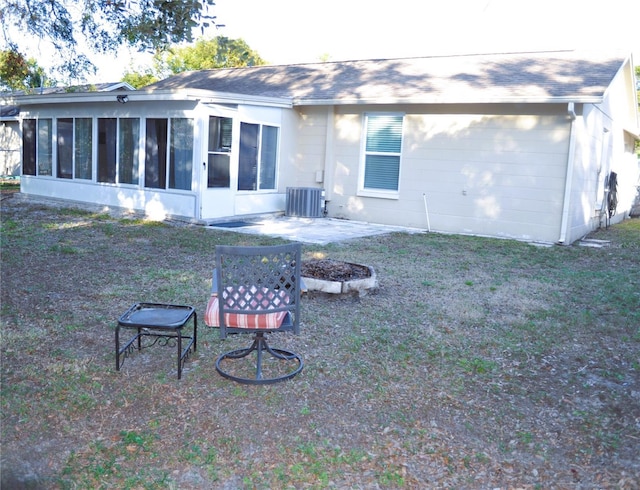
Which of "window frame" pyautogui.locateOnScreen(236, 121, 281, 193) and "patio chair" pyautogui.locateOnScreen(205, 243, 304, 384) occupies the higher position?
"window frame" pyautogui.locateOnScreen(236, 121, 281, 193)

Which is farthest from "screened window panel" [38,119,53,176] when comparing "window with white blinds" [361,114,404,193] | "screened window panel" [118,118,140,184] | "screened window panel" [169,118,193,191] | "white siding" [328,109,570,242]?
"window with white blinds" [361,114,404,193]

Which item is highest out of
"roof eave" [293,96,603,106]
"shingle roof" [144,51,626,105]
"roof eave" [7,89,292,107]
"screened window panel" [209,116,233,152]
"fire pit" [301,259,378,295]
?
"shingle roof" [144,51,626,105]

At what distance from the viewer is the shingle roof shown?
11.3 m

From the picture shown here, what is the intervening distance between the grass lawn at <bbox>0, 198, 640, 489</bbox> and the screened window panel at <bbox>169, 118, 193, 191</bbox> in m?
5.00

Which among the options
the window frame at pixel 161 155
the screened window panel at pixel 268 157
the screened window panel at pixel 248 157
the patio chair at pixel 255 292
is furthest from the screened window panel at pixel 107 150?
the patio chair at pixel 255 292

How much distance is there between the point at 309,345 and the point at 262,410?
1.26 meters

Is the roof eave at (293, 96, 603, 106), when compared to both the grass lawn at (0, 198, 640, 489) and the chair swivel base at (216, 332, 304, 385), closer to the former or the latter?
the grass lawn at (0, 198, 640, 489)

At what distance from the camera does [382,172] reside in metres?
13.3

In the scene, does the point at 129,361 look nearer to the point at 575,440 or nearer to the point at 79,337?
the point at 79,337

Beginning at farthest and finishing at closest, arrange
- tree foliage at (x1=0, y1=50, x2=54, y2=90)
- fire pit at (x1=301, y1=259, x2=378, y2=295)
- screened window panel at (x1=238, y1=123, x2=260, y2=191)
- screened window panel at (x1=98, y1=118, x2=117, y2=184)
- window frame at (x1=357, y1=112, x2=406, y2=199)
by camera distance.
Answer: screened window panel at (x1=98, y1=118, x2=117, y2=184) → window frame at (x1=357, y1=112, x2=406, y2=199) → screened window panel at (x1=238, y1=123, x2=260, y2=191) → tree foliage at (x1=0, y1=50, x2=54, y2=90) → fire pit at (x1=301, y1=259, x2=378, y2=295)

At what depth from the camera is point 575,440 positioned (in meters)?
3.55

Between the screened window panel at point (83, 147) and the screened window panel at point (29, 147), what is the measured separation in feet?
6.19

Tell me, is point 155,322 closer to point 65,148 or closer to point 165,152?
point 165,152

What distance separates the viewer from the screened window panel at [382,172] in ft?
43.0
